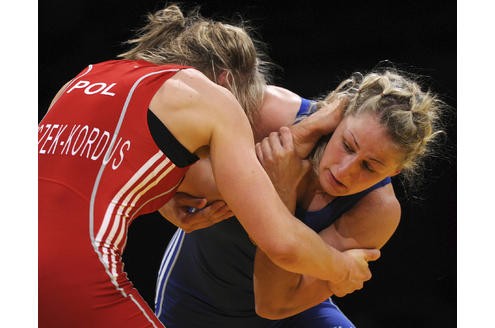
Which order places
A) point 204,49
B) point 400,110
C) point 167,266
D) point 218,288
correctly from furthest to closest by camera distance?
point 167,266 < point 218,288 < point 400,110 < point 204,49

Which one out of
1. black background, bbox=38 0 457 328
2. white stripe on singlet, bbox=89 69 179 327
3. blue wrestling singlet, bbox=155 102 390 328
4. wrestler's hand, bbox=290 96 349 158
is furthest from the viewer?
black background, bbox=38 0 457 328

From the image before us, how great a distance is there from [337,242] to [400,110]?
0.49m

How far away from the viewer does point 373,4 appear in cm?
375

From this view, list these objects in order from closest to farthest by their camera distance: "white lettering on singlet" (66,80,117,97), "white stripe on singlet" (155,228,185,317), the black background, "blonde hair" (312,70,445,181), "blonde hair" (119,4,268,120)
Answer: "white lettering on singlet" (66,80,117,97), "blonde hair" (119,4,268,120), "blonde hair" (312,70,445,181), "white stripe on singlet" (155,228,185,317), the black background

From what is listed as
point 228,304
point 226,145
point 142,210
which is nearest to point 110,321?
point 142,210

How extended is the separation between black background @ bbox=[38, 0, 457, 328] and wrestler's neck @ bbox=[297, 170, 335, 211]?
1329 millimetres

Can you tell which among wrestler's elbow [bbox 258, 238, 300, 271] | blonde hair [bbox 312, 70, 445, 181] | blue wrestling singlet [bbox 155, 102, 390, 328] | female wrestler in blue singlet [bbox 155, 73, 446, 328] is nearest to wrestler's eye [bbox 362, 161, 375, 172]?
female wrestler in blue singlet [bbox 155, 73, 446, 328]

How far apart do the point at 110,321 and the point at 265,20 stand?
2465mm

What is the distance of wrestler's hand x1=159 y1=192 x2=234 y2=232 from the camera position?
233cm

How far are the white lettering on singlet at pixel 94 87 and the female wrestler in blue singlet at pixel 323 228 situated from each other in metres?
0.62

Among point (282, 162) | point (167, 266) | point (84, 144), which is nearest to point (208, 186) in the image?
point (282, 162)

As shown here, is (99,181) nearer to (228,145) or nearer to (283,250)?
(228,145)

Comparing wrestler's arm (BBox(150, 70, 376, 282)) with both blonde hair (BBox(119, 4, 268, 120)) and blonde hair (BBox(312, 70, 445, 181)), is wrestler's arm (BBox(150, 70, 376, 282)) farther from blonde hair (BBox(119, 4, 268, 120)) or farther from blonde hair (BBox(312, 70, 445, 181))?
blonde hair (BBox(312, 70, 445, 181))

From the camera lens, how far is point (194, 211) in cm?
238
